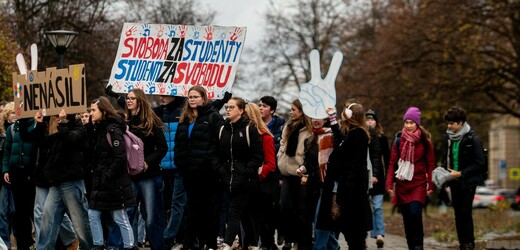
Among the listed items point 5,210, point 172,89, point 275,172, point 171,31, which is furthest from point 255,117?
point 5,210

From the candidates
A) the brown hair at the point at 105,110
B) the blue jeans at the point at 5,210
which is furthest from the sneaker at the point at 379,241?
the brown hair at the point at 105,110

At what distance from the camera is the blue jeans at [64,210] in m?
13.2

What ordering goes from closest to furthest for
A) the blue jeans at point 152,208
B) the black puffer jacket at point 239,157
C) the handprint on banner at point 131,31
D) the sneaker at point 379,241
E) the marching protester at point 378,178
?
1. the blue jeans at point 152,208
2. the black puffer jacket at point 239,157
3. the handprint on banner at point 131,31
4. the marching protester at point 378,178
5. the sneaker at point 379,241

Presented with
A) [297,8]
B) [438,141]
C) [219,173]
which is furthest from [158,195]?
[297,8]

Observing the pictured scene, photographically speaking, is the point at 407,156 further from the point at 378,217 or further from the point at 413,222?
the point at 378,217

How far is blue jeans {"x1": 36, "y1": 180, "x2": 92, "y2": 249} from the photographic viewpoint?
13.2 meters

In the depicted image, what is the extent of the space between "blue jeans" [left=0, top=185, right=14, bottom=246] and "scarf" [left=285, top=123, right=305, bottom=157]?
11.3ft

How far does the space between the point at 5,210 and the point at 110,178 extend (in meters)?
3.02

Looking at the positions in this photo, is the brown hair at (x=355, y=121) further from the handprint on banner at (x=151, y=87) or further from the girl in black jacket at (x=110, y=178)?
the handprint on banner at (x=151, y=87)

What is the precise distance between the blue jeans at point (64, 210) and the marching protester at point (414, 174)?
3641 mm

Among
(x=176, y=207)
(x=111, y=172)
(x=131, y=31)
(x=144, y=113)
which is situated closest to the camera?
(x=111, y=172)

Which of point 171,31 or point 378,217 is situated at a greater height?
point 171,31

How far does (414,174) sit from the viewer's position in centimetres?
1431

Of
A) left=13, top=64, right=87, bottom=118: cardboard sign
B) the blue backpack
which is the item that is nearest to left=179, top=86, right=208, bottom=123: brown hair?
the blue backpack
